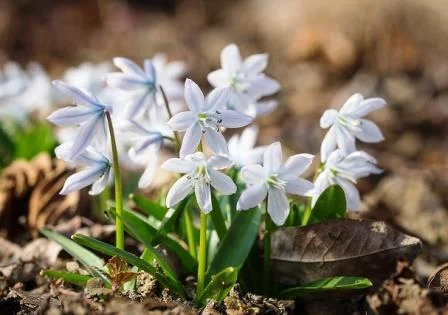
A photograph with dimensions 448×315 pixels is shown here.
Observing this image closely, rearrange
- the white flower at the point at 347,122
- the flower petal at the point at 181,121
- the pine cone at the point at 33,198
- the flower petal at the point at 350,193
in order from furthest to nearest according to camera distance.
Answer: the pine cone at the point at 33,198 < the flower petal at the point at 350,193 < the white flower at the point at 347,122 < the flower petal at the point at 181,121

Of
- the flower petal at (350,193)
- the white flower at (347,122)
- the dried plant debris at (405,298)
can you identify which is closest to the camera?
the dried plant debris at (405,298)

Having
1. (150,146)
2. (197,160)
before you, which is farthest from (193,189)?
(150,146)

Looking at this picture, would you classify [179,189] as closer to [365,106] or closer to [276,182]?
[276,182]

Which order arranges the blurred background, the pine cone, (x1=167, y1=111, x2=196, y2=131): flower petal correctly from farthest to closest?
the blurred background
the pine cone
(x1=167, y1=111, x2=196, y2=131): flower petal

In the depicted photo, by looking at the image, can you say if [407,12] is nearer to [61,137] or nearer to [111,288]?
[61,137]

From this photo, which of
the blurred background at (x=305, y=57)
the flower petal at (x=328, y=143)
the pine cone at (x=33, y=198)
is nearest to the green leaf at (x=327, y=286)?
the flower petal at (x=328, y=143)

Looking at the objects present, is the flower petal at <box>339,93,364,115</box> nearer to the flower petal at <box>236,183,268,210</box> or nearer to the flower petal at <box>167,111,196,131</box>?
the flower petal at <box>236,183,268,210</box>

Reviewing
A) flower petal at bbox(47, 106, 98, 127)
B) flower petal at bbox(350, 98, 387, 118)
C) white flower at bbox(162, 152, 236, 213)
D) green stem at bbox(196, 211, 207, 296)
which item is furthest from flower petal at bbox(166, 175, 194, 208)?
flower petal at bbox(350, 98, 387, 118)

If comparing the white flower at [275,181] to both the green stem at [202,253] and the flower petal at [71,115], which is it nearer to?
the green stem at [202,253]
